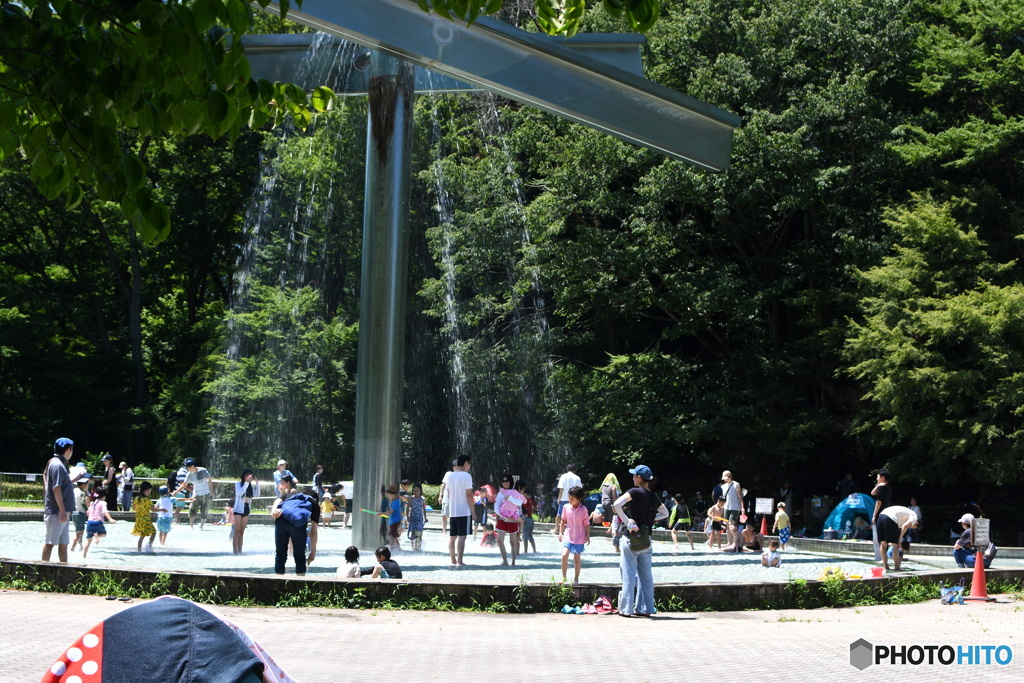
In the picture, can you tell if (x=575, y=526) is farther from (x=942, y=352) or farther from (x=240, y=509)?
(x=942, y=352)

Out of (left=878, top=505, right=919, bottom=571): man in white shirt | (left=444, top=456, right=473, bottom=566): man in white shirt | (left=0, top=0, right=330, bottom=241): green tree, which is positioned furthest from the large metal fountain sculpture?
(left=0, top=0, right=330, bottom=241): green tree

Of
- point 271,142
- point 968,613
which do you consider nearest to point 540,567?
point 968,613

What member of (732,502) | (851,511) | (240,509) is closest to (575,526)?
(240,509)

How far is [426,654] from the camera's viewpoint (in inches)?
345

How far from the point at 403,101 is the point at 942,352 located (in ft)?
58.5

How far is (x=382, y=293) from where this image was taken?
1656cm

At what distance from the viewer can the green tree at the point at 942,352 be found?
26516mm

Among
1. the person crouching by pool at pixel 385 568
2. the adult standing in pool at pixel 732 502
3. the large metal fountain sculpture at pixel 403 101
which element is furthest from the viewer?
the adult standing in pool at pixel 732 502

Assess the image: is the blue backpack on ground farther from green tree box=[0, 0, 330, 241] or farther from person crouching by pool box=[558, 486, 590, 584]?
green tree box=[0, 0, 330, 241]

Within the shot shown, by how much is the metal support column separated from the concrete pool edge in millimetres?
4592

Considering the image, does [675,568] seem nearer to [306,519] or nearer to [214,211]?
[306,519]

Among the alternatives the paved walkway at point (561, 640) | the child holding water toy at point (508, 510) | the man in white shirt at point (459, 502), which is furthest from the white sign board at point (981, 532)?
the man in white shirt at point (459, 502)

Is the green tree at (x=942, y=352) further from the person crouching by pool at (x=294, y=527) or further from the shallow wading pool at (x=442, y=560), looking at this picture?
the person crouching by pool at (x=294, y=527)

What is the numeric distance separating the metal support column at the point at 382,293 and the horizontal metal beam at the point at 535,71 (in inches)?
90.6
